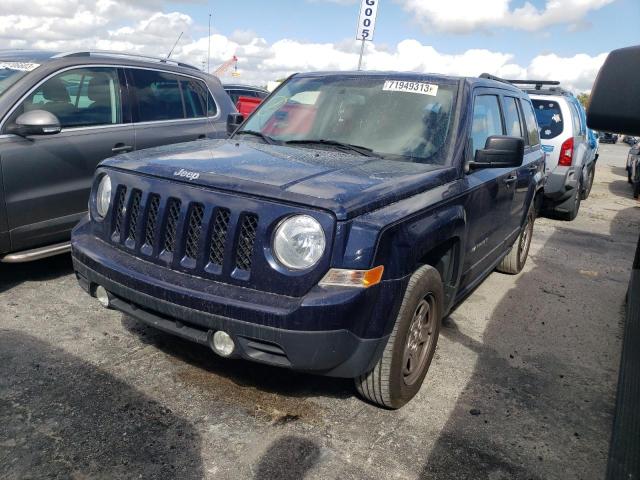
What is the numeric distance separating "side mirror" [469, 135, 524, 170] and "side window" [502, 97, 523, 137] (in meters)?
1.22

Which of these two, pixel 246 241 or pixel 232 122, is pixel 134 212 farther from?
pixel 232 122

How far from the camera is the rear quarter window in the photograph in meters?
8.42

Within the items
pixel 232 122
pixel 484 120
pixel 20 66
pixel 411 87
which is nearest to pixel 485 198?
pixel 484 120

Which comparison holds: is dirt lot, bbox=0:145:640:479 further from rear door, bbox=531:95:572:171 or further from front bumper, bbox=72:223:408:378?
rear door, bbox=531:95:572:171

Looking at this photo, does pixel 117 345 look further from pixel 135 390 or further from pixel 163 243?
pixel 163 243

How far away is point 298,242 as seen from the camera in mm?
2494

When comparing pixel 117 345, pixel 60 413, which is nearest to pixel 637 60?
pixel 60 413

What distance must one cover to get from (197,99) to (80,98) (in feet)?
4.80

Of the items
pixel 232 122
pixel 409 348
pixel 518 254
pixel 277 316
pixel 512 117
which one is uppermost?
pixel 512 117

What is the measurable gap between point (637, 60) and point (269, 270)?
1.59 metres

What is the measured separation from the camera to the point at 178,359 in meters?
3.47

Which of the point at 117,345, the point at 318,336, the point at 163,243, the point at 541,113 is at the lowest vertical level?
the point at 117,345

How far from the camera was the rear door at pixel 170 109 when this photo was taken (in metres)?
5.16

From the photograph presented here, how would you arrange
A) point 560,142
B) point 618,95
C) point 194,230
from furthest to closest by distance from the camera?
point 560,142 < point 194,230 < point 618,95
